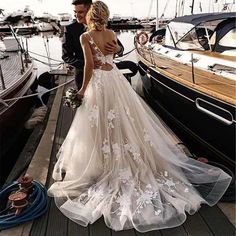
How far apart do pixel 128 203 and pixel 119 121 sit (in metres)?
0.80

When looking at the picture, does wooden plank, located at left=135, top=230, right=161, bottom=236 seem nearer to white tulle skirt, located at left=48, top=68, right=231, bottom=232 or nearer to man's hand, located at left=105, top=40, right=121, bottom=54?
white tulle skirt, located at left=48, top=68, right=231, bottom=232

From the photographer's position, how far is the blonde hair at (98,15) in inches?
110

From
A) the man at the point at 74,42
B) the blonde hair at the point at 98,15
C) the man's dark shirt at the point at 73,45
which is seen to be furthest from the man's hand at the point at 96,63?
the man's dark shirt at the point at 73,45

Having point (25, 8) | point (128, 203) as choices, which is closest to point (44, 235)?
point (128, 203)

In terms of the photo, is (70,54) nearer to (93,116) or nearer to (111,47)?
(111,47)

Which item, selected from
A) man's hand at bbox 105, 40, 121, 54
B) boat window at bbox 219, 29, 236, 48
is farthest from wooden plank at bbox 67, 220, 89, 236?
boat window at bbox 219, 29, 236, 48

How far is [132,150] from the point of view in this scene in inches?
118

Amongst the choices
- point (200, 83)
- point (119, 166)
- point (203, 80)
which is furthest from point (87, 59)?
point (203, 80)

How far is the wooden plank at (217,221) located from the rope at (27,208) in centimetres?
136

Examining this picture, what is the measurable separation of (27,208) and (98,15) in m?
1.78

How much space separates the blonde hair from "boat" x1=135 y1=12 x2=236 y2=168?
4.29 ft

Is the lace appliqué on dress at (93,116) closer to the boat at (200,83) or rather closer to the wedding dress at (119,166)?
the wedding dress at (119,166)

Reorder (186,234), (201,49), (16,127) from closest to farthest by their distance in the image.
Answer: (186,234), (201,49), (16,127)

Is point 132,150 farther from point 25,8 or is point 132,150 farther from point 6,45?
point 25,8
